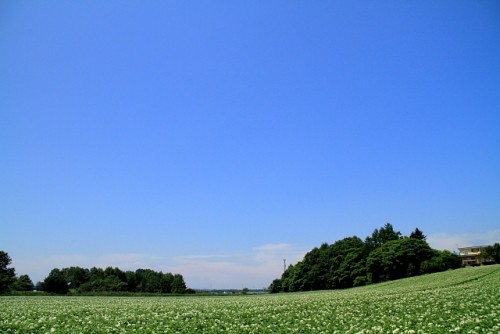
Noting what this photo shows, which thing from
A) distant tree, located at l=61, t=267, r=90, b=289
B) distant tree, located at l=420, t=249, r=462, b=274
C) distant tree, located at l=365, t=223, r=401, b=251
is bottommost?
distant tree, located at l=61, t=267, r=90, b=289

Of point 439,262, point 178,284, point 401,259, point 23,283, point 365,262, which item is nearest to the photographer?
point 439,262

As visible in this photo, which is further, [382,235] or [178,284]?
[178,284]

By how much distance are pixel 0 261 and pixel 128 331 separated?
370 ft

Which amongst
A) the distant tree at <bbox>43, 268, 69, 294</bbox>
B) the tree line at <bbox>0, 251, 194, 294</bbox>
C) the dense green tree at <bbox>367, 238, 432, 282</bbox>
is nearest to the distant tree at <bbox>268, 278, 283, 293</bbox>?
the tree line at <bbox>0, 251, 194, 294</bbox>

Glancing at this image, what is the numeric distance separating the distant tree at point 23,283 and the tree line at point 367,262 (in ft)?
284

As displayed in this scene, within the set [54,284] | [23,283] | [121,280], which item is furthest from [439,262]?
[23,283]

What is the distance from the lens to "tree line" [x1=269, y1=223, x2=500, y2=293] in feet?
307

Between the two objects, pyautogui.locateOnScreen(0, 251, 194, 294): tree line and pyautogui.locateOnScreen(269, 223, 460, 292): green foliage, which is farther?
pyautogui.locateOnScreen(0, 251, 194, 294): tree line

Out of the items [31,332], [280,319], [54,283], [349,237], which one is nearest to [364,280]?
[349,237]

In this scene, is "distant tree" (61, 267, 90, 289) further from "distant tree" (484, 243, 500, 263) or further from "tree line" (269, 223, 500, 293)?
"distant tree" (484, 243, 500, 263)

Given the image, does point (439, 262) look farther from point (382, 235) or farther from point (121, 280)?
point (121, 280)

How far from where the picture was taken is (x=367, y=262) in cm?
10075

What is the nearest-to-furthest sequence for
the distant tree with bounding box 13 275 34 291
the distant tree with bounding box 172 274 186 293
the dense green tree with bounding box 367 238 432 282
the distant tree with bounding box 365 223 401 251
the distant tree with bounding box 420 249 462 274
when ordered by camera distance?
1. the distant tree with bounding box 420 249 462 274
2. the dense green tree with bounding box 367 238 432 282
3. the distant tree with bounding box 13 275 34 291
4. the distant tree with bounding box 365 223 401 251
5. the distant tree with bounding box 172 274 186 293

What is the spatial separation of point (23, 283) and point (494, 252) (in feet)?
490
